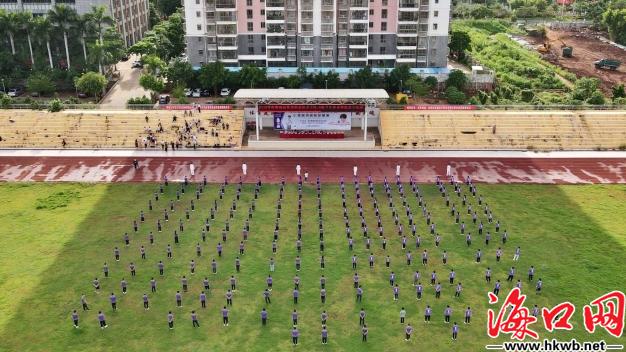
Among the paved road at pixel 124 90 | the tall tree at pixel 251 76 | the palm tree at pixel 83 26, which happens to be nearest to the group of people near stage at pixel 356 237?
the tall tree at pixel 251 76

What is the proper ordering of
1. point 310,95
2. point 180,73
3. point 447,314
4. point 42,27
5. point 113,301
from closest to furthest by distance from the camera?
point 447,314, point 113,301, point 310,95, point 180,73, point 42,27

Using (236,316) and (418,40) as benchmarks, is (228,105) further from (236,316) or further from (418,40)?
(236,316)

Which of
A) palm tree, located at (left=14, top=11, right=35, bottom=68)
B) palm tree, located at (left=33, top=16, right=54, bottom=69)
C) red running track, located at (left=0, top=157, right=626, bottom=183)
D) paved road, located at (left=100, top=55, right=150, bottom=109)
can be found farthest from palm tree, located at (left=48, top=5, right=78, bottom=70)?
red running track, located at (left=0, top=157, right=626, bottom=183)

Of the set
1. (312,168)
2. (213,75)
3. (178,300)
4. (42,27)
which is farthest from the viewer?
(42,27)

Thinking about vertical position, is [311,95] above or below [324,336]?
above

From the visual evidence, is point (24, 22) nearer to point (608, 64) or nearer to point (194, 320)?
point (194, 320)

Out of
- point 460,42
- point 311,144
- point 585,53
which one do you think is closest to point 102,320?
point 311,144

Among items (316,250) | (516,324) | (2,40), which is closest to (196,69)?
(2,40)
